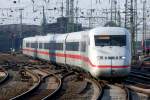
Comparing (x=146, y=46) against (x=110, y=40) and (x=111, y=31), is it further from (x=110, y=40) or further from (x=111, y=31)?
(x=110, y=40)

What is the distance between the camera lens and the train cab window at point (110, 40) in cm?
2100

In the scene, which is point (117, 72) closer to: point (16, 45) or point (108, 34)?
point (108, 34)

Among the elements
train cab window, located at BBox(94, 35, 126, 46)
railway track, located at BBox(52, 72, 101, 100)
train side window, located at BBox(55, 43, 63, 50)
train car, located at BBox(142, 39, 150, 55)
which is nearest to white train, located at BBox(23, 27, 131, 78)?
train cab window, located at BBox(94, 35, 126, 46)

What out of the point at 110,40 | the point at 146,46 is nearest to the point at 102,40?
the point at 110,40

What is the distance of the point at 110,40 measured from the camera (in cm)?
2122

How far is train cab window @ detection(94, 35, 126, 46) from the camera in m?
21.0

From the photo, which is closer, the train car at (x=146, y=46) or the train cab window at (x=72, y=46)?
the train cab window at (x=72, y=46)

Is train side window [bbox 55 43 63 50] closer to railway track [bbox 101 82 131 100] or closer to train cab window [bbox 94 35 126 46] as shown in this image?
train cab window [bbox 94 35 126 46]

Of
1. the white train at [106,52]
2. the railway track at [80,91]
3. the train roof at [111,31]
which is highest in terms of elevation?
the train roof at [111,31]

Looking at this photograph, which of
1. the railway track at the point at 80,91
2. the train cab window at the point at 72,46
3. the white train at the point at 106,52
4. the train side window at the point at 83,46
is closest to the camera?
the railway track at the point at 80,91

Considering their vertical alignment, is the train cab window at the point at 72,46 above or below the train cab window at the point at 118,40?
below

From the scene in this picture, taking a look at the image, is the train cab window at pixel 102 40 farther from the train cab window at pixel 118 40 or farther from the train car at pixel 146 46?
the train car at pixel 146 46

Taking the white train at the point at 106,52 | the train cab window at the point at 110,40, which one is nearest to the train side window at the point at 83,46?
the white train at the point at 106,52

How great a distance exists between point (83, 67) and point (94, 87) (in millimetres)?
4452
